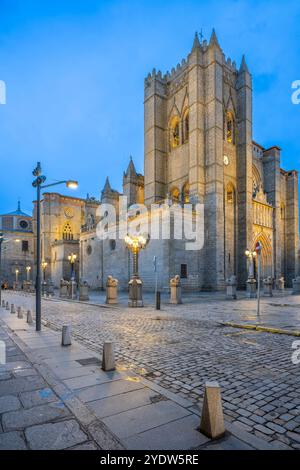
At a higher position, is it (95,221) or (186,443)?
(95,221)

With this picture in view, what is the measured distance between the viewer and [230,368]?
488 cm

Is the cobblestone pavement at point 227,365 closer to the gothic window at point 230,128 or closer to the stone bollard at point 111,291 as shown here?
the stone bollard at point 111,291

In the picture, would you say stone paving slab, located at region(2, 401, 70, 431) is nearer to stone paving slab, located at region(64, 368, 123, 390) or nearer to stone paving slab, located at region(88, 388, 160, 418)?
stone paving slab, located at region(88, 388, 160, 418)

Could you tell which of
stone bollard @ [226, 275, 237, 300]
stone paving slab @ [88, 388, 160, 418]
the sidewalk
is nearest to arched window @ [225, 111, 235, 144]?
stone bollard @ [226, 275, 237, 300]

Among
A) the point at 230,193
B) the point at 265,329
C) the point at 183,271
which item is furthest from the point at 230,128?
the point at 265,329

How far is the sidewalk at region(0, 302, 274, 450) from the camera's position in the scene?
2.68 metres

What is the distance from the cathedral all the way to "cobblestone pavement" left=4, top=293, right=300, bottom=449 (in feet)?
53.0

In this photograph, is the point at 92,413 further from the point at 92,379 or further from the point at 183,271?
the point at 183,271

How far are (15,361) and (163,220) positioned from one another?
1983 cm

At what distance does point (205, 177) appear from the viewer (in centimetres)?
2956

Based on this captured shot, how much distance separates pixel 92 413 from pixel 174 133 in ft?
115

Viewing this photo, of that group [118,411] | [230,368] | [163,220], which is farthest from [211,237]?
[118,411]
